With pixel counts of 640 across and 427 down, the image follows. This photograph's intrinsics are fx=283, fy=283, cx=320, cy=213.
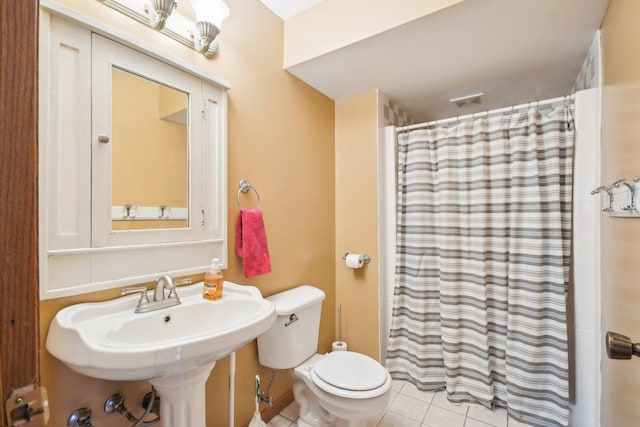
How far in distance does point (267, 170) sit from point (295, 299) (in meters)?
0.74

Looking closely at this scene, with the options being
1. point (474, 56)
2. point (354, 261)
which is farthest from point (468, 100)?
point (354, 261)

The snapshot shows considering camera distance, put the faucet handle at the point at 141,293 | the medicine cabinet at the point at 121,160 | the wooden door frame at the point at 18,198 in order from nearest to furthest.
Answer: the wooden door frame at the point at 18,198, the medicine cabinet at the point at 121,160, the faucet handle at the point at 141,293

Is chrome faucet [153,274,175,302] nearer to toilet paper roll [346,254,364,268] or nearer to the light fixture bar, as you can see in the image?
the light fixture bar

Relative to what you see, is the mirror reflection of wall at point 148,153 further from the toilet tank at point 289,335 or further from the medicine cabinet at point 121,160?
the toilet tank at point 289,335

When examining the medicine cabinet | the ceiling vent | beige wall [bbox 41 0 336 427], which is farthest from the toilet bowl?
the ceiling vent

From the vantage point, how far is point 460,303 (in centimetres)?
178

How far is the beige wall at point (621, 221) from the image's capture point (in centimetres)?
93

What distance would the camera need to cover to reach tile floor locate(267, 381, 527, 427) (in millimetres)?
1581

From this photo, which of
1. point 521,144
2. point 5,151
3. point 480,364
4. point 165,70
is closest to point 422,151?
point 521,144

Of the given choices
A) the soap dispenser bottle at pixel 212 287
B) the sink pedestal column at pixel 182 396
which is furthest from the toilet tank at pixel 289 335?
the sink pedestal column at pixel 182 396

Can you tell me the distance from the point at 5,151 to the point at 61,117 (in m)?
0.77

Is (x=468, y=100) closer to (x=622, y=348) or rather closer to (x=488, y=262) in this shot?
(x=488, y=262)

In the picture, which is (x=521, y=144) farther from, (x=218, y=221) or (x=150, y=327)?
(x=150, y=327)

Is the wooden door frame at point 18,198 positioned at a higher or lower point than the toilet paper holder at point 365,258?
higher
